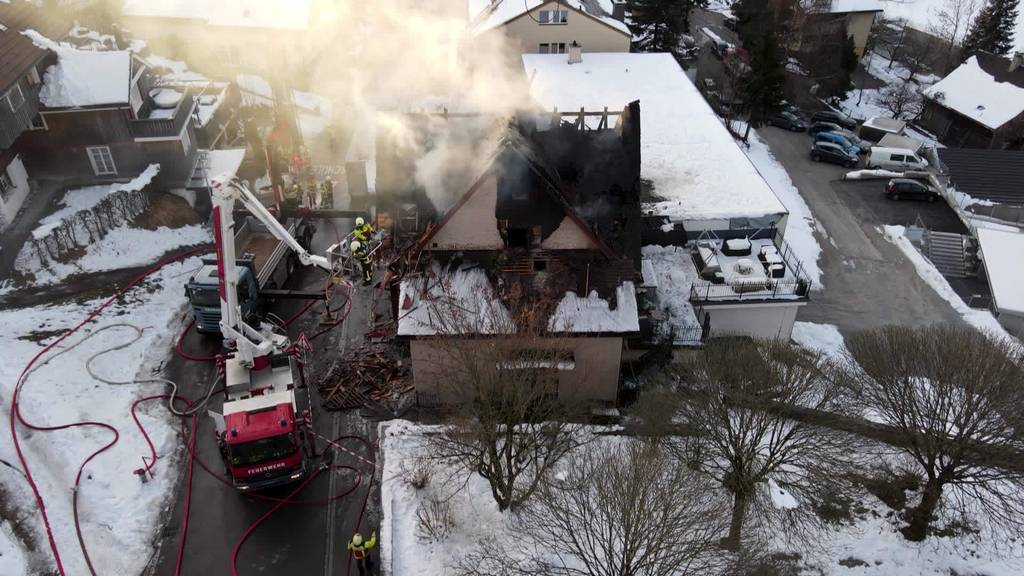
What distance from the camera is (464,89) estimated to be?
3444 cm

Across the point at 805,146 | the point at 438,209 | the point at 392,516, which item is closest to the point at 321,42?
the point at 438,209

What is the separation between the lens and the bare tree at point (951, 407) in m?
17.5

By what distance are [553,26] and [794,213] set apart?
19943 millimetres

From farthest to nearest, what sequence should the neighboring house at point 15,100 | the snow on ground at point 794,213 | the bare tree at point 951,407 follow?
the snow on ground at point 794,213
the neighboring house at point 15,100
the bare tree at point 951,407

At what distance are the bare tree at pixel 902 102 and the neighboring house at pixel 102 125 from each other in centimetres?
5130

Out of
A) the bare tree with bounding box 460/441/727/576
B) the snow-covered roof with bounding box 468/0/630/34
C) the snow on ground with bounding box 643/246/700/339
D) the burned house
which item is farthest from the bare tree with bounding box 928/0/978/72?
the bare tree with bounding box 460/441/727/576

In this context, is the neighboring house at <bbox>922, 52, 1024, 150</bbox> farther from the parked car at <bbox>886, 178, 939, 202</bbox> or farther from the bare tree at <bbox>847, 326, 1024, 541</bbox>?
the bare tree at <bbox>847, 326, 1024, 541</bbox>

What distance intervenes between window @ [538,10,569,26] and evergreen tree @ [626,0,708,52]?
13.9 meters

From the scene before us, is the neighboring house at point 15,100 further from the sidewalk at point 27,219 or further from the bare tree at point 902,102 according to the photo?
the bare tree at point 902,102

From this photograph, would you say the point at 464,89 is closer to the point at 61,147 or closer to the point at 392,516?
the point at 61,147

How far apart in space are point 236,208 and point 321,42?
20952 mm

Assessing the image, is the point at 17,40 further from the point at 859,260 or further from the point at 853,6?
the point at 853,6

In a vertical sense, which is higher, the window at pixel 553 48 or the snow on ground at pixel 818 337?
the window at pixel 553 48

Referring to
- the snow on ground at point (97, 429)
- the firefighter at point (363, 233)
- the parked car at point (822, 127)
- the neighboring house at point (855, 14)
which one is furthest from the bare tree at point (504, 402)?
the neighboring house at point (855, 14)
